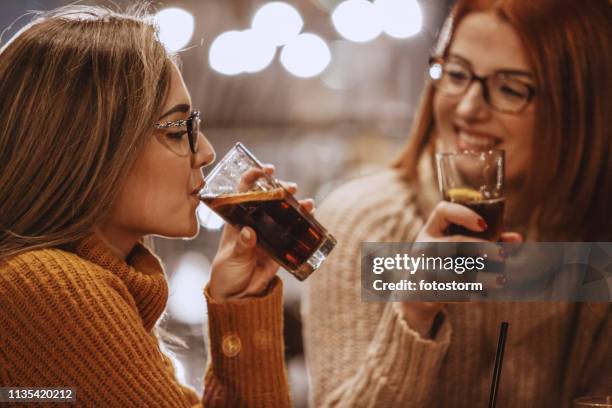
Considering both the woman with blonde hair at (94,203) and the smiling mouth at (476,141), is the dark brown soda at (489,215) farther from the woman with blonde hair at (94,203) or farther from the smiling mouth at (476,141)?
the woman with blonde hair at (94,203)

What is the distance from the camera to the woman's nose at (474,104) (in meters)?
1.59

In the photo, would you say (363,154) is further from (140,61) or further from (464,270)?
(140,61)

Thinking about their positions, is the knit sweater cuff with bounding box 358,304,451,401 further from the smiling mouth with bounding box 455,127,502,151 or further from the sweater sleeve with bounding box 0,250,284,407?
the sweater sleeve with bounding box 0,250,284,407

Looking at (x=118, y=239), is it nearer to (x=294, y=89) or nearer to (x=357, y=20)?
(x=294, y=89)

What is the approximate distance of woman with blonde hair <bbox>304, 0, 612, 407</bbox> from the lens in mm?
1553

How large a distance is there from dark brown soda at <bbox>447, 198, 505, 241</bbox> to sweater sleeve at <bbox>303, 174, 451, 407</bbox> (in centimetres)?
26

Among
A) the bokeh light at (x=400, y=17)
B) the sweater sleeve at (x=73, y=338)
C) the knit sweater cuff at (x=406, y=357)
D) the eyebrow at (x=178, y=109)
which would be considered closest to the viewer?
the sweater sleeve at (x=73, y=338)

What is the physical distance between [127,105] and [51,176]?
0.20 meters

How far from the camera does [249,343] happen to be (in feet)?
5.12

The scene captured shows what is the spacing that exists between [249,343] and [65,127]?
634 mm

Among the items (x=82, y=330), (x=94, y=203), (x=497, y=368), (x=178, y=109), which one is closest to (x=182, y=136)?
(x=178, y=109)

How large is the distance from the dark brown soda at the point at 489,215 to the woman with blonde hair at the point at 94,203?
351mm

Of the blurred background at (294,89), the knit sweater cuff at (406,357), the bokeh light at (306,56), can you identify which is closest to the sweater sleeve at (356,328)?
the knit sweater cuff at (406,357)

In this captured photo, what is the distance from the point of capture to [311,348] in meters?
1.77
